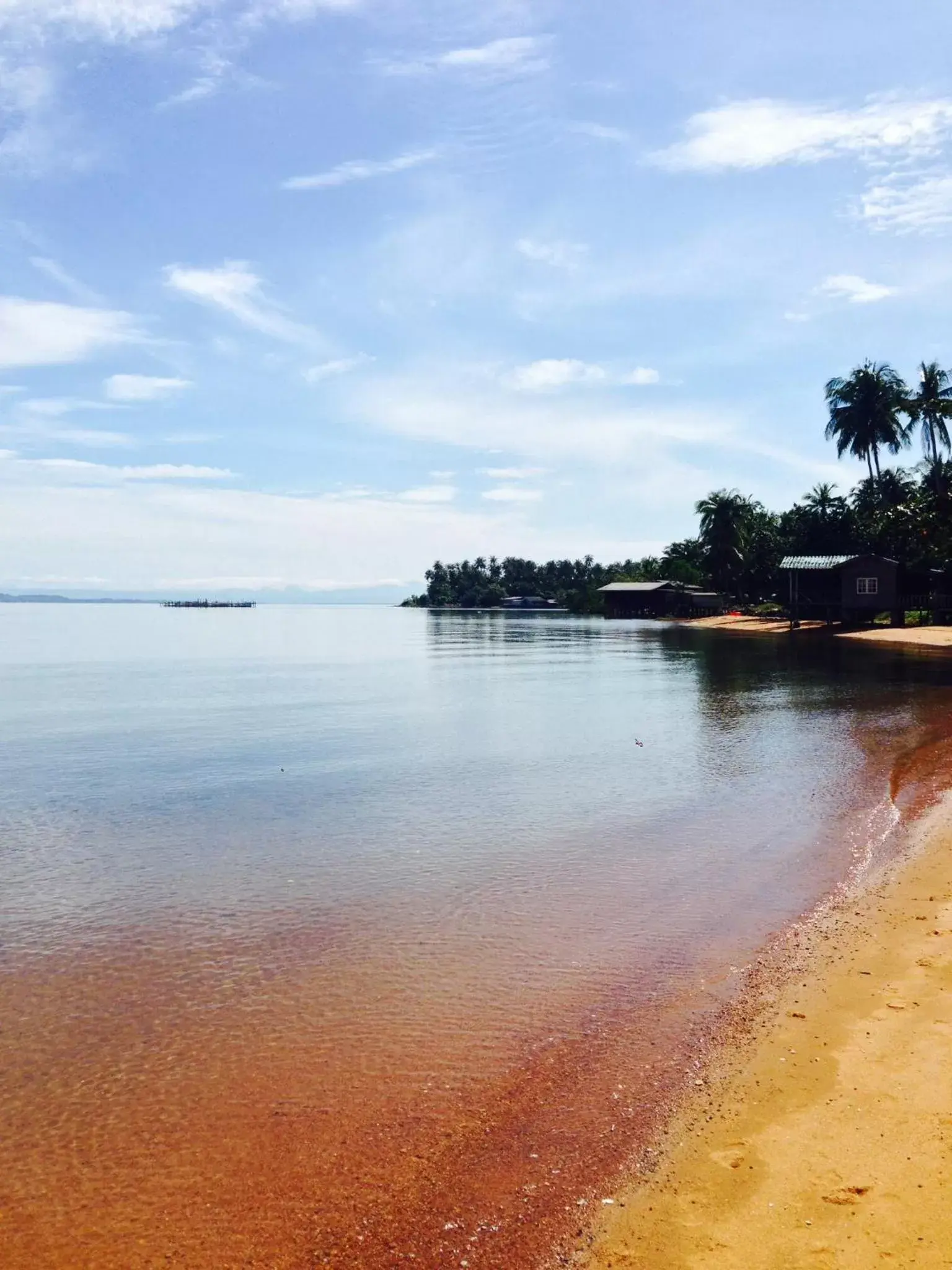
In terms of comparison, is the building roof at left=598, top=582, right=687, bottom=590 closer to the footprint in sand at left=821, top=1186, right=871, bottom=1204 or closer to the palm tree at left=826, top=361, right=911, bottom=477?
the palm tree at left=826, top=361, right=911, bottom=477

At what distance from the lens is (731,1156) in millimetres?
5801

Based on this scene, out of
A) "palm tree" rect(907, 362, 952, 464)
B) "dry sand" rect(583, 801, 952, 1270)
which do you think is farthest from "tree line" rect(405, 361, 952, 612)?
"dry sand" rect(583, 801, 952, 1270)

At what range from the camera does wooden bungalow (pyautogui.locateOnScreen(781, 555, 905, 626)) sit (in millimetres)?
74750

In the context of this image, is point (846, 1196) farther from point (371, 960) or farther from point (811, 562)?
point (811, 562)

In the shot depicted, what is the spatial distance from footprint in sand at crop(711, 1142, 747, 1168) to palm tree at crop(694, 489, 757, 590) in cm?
10474

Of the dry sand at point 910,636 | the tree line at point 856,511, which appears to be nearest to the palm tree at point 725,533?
the tree line at point 856,511

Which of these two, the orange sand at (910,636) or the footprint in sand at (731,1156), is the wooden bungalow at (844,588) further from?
the footprint in sand at (731,1156)

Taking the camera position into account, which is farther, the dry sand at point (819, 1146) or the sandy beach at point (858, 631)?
the sandy beach at point (858, 631)

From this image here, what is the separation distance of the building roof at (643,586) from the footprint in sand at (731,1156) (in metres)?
124

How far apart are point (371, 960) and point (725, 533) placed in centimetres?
10270

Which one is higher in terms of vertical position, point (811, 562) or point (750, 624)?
point (811, 562)

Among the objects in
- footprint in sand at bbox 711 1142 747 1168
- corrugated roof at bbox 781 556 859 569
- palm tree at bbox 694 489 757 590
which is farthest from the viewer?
palm tree at bbox 694 489 757 590

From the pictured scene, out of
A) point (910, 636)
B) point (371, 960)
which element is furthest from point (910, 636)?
point (371, 960)

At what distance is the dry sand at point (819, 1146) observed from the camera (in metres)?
4.93
